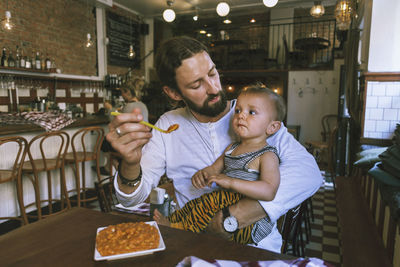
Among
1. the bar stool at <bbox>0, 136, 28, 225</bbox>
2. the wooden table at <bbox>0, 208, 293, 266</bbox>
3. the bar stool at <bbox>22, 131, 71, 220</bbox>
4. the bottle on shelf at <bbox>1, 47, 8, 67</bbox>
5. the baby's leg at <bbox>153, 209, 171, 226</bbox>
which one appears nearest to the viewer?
the wooden table at <bbox>0, 208, 293, 266</bbox>

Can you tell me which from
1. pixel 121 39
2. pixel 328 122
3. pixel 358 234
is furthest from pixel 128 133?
pixel 328 122

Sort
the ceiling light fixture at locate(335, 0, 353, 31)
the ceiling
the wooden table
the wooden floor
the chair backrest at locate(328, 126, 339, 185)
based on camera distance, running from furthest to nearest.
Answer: the ceiling
the chair backrest at locate(328, 126, 339, 185)
the ceiling light fixture at locate(335, 0, 353, 31)
the wooden floor
the wooden table

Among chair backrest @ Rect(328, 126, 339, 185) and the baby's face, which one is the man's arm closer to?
the baby's face

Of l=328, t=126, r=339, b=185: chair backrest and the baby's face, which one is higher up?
the baby's face

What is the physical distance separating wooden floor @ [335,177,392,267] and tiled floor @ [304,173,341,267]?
1.85 ft

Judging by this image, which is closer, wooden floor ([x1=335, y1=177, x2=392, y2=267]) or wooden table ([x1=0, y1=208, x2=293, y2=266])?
wooden table ([x1=0, y1=208, x2=293, y2=266])

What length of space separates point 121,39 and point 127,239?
8146mm

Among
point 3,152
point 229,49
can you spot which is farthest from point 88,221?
point 229,49

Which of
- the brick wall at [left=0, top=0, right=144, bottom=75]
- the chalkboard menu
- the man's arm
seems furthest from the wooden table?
the chalkboard menu

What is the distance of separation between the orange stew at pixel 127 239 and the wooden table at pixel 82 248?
1.2 inches

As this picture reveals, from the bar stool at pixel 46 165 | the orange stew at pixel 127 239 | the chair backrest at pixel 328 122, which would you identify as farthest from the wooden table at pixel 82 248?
the chair backrest at pixel 328 122

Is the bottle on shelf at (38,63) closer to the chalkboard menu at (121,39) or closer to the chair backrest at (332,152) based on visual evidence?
the chalkboard menu at (121,39)

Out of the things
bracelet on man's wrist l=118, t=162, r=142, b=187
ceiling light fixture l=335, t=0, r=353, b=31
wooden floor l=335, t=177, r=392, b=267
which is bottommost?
wooden floor l=335, t=177, r=392, b=267

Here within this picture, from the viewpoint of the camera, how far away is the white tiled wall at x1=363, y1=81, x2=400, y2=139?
315 centimetres
